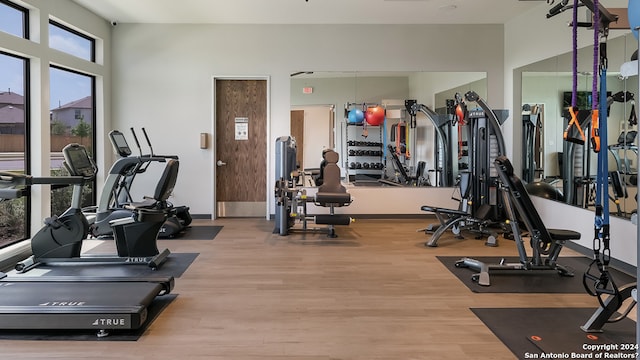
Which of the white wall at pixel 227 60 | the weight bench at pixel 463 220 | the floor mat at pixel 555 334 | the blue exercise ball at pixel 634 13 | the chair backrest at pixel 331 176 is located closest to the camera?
the blue exercise ball at pixel 634 13

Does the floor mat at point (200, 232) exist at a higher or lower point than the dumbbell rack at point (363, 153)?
lower

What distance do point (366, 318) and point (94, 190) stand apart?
203 inches

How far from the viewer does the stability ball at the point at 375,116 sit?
276 inches

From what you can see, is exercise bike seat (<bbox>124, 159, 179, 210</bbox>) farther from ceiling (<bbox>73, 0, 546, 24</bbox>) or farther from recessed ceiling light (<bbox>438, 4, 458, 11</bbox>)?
recessed ceiling light (<bbox>438, 4, 458, 11</bbox>)

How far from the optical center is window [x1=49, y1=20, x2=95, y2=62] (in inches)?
220

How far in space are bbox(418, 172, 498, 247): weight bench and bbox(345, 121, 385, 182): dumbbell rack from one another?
1.40 meters

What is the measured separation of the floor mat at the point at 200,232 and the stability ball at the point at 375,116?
2742 mm

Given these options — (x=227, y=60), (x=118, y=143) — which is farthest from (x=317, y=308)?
(x=227, y=60)

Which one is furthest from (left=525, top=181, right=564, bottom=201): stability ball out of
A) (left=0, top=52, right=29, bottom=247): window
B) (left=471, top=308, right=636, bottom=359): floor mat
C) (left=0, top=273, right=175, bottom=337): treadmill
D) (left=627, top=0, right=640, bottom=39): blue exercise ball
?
(left=0, top=52, right=29, bottom=247): window

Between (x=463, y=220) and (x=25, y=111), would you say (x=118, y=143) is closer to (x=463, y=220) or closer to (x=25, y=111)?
(x=25, y=111)

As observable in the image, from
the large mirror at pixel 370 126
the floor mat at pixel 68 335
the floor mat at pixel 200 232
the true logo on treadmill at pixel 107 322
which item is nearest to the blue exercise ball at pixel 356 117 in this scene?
the large mirror at pixel 370 126

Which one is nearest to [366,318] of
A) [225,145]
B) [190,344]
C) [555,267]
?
[190,344]

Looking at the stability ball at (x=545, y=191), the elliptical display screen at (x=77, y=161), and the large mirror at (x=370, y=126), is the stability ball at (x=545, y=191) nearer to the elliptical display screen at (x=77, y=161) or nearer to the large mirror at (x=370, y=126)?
the large mirror at (x=370, y=126)

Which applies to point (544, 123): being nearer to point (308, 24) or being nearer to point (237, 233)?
point (308, 24)
